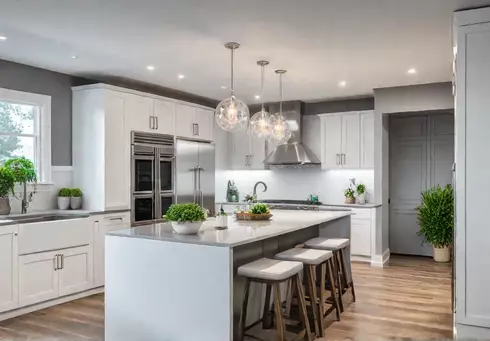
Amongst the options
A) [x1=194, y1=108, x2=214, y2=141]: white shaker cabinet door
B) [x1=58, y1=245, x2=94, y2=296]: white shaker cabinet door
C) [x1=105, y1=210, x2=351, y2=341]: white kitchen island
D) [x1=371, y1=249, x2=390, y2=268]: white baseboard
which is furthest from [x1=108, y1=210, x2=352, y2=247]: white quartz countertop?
[x1=194, y1=108, x2=214, y2=141]: white shaker cabinet door

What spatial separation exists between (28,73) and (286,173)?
4.73m

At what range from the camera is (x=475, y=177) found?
3.48m

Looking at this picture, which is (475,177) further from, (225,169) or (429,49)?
(225,169)

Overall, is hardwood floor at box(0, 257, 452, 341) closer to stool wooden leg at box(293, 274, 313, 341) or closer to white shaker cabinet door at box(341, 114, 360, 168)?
stool wooden leg at box(293, 274, 313, 341)

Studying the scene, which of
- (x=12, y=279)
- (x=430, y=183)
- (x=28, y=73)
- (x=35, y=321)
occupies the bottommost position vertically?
(x=35, y=321)

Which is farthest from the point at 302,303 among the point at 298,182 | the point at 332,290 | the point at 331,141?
the point at 298,182

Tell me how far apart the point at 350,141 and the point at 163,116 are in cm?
312

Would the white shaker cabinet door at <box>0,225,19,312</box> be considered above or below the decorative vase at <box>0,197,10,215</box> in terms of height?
below

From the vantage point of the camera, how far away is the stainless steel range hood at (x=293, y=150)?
24.9 feet

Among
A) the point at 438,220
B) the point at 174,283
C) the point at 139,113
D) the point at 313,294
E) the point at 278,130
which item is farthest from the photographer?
the point at 438,220

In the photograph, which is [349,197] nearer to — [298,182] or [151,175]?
[298,182]

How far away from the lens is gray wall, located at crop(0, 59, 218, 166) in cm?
505

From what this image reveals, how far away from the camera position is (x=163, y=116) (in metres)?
6.39

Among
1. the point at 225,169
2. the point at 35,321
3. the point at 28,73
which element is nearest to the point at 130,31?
the point at 28,73
